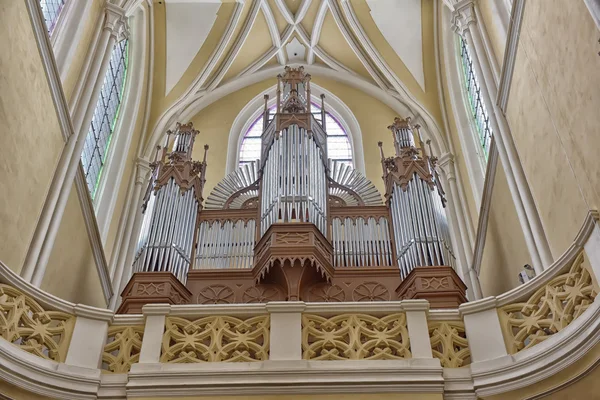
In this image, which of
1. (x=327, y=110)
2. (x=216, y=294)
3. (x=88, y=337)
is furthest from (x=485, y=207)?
(x=327, y=110)

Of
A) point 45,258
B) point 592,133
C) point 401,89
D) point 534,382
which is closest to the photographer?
point 534,382

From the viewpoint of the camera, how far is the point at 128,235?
1171 centimetres

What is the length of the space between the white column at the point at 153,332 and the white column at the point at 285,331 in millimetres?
950

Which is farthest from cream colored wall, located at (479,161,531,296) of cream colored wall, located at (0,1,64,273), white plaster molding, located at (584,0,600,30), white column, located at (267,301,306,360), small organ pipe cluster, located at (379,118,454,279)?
cream colored wall, located at (0,1,64,273)

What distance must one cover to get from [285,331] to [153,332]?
116 centimetres

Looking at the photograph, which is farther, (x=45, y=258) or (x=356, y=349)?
(x=45, y=258)

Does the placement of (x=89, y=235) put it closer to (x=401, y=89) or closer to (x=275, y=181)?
(x=275, y=181)

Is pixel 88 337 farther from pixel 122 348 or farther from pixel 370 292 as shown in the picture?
pixel 370 292

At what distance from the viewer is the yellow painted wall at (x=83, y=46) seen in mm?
8969

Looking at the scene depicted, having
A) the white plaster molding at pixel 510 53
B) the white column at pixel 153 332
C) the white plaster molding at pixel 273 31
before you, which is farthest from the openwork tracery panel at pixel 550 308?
the white plaster molding at pixel 273 31

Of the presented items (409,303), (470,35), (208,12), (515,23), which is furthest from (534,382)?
(208,12)

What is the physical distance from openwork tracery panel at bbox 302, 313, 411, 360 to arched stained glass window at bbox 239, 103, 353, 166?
8297 millimetres

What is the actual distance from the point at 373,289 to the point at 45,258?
3.98m

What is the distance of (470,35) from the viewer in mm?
9820
